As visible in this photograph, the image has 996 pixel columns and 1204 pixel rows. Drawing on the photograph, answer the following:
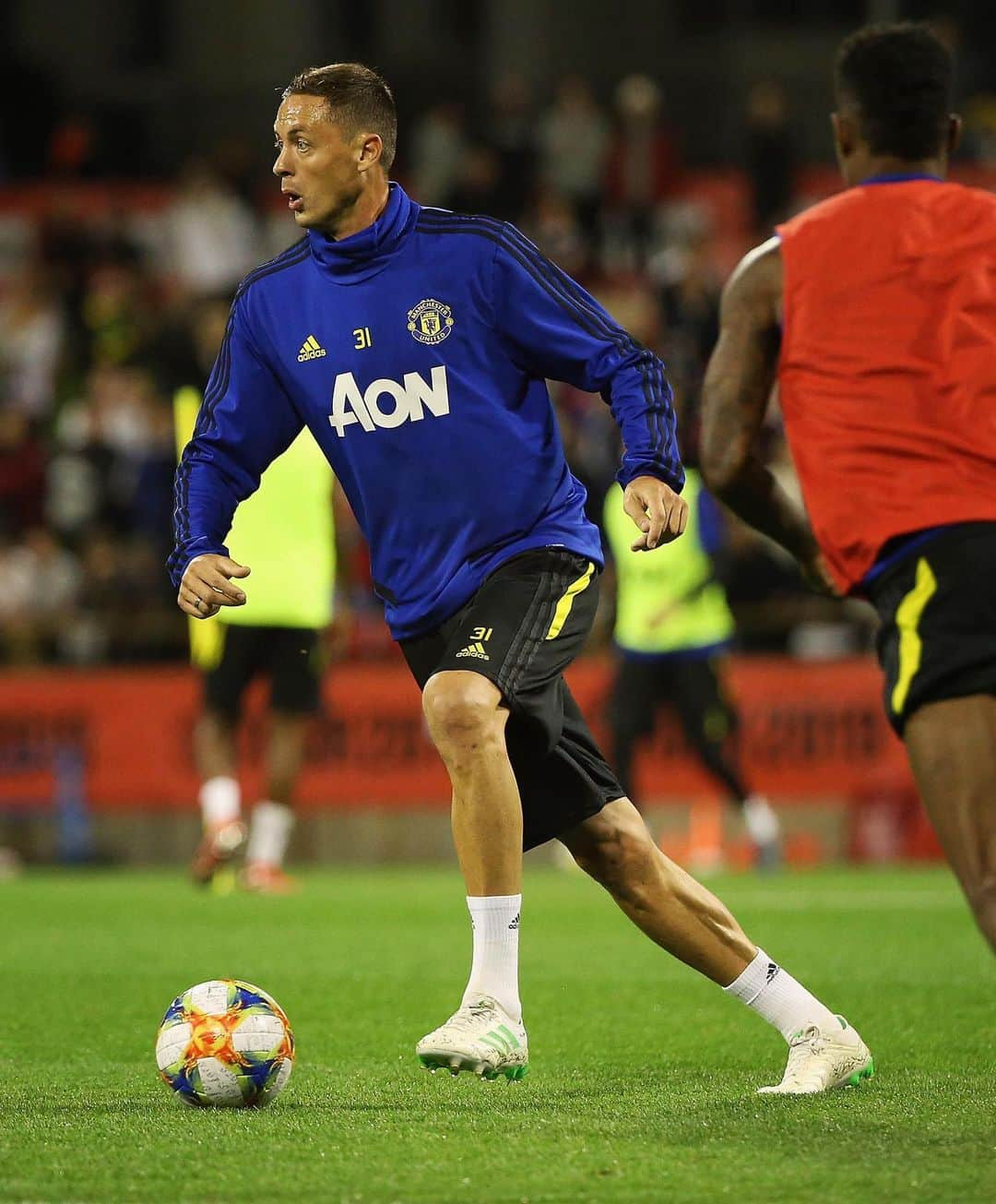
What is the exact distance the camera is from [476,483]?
17.5 ft

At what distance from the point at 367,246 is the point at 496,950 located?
186 cm

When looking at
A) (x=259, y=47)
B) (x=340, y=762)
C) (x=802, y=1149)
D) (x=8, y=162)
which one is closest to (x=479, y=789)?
(x=802, y=1149)

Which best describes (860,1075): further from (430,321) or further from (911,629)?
(430,321)

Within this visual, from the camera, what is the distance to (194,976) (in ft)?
25.1

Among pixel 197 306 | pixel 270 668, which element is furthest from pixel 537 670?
pixel 197 306

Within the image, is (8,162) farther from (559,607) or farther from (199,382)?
(559,607)

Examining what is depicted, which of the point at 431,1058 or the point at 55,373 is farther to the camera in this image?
the point at 55,373

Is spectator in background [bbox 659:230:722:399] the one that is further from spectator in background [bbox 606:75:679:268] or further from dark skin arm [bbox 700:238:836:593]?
dark skin arm [bbox 700:238:836:593]

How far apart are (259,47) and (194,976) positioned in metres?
22.6

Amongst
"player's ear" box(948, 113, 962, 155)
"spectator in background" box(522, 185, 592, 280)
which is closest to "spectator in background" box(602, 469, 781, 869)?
"spectator in background" box(522, 185, 592, 280)

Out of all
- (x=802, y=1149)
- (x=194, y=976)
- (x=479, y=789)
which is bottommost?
(x=194, y=976)

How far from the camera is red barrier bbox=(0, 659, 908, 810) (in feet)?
48.5

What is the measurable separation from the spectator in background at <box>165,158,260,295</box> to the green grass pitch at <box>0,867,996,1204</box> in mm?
10384

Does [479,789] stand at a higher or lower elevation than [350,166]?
lower
